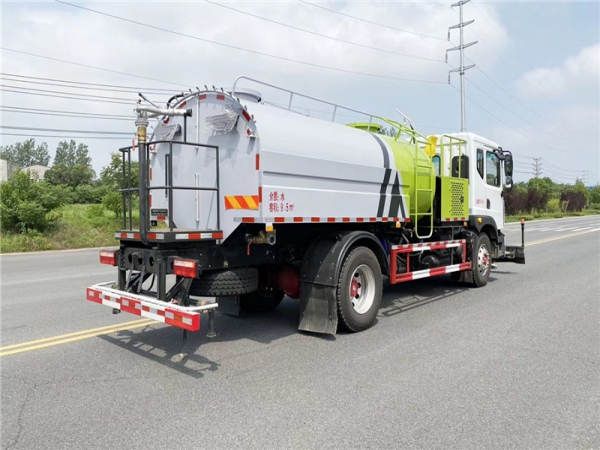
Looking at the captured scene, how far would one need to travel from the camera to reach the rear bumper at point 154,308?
4352mm

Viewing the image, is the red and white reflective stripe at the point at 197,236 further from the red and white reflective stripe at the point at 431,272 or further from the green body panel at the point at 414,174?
the green body panel at the point at 414,174

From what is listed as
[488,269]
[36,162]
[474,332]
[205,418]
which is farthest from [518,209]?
[36,162]

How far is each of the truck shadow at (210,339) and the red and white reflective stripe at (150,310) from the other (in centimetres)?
49

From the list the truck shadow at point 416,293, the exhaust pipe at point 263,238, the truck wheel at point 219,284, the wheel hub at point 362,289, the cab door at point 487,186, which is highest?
the cab door at point 487,186

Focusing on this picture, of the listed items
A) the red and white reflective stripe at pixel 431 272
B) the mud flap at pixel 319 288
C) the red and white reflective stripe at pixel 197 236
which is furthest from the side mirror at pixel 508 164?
the red and white reflective stripe at pixel 197 236

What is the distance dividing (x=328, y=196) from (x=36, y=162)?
11980 centimetres

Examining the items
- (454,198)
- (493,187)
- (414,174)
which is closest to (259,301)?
(414,174)

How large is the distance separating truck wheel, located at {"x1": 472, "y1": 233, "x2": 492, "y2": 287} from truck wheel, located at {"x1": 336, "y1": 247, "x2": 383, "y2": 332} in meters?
3.65

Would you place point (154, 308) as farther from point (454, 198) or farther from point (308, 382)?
point (454, 198)

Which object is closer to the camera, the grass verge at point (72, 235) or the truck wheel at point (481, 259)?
the truck wheel at point (481, 259)

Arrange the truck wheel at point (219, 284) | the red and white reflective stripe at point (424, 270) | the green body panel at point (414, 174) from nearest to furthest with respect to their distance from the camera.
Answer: the truck wheel at point (219, 284)
the red and white reflective stripe at point (424, 270)
the green body panel at point (414, 174)

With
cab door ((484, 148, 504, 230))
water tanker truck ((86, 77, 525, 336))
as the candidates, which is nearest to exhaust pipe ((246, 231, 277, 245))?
water tanker truck ((86, 77, 525, 336))

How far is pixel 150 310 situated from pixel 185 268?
53 cm

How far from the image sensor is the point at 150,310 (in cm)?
466
